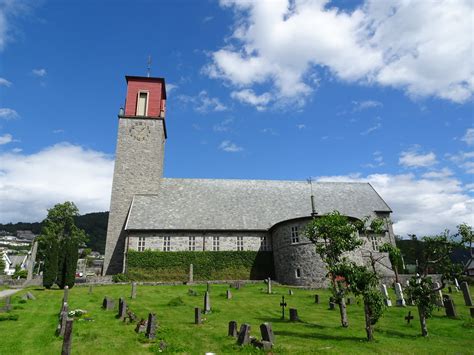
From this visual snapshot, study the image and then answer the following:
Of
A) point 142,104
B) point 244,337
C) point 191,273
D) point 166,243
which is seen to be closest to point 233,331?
point 244,337

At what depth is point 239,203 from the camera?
41188 mm

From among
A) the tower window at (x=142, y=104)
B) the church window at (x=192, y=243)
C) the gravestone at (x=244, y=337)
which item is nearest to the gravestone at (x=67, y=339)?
the gravestone at (x=244, y=337)

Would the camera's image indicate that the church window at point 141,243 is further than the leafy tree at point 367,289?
Yes


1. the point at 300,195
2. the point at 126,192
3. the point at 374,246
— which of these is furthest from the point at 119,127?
the point at 374,246


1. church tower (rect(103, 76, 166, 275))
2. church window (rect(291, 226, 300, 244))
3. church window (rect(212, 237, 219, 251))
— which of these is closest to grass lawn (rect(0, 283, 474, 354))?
church window (rect(291, 226, 300, 244))

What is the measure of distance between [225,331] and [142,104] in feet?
123

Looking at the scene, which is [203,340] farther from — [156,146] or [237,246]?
[156,146]

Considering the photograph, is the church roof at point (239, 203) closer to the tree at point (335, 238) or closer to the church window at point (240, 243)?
the church window at point (240, 243)

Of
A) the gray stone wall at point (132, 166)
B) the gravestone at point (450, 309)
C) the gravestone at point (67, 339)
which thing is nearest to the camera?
the gravestone at point (67, 339)

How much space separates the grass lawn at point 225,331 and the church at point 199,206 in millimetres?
12951

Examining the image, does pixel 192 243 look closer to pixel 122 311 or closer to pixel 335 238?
pixel 122 311

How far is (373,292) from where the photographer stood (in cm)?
1274

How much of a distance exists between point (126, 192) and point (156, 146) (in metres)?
7.20

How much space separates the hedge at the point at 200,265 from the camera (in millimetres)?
34344
